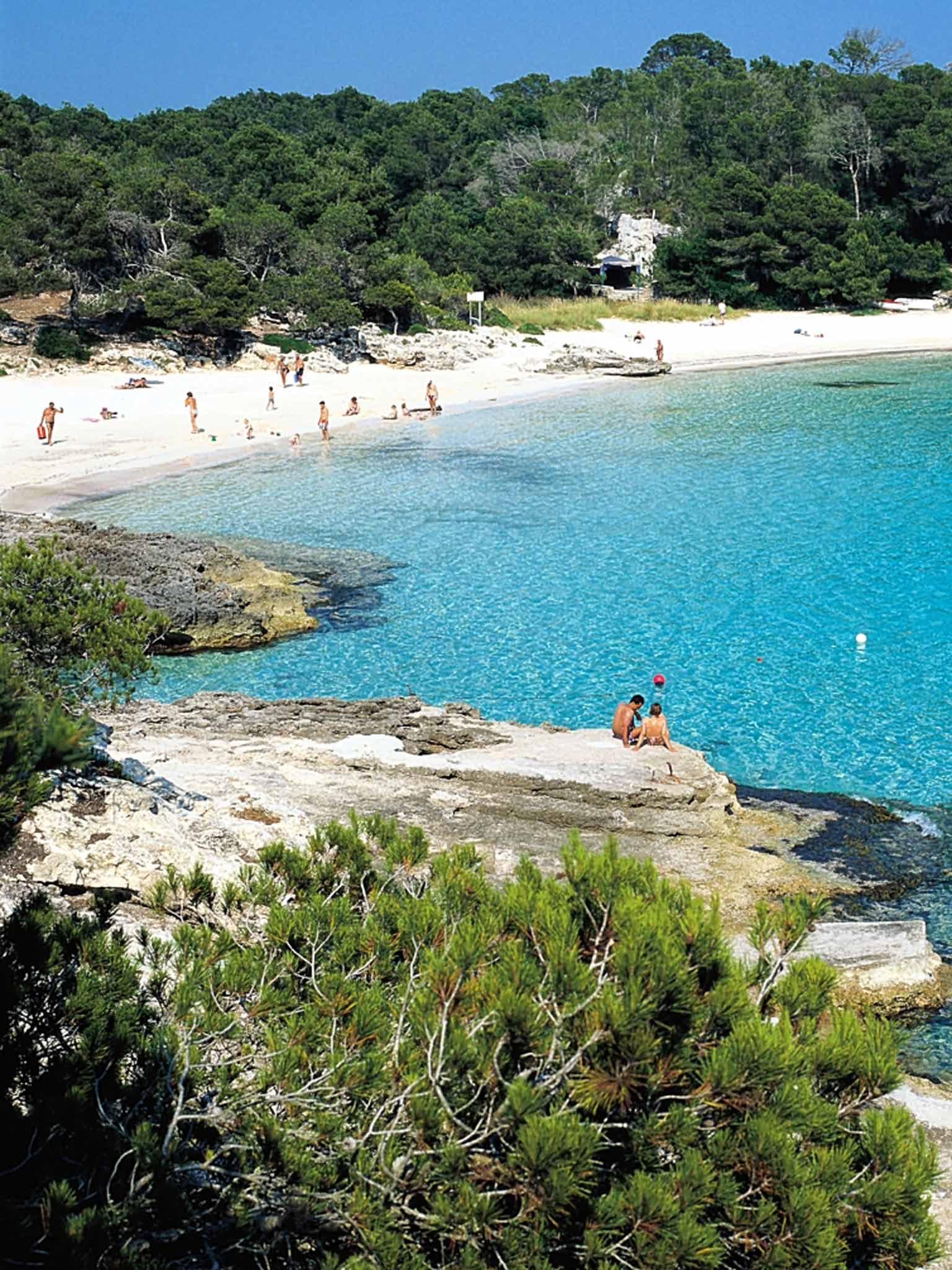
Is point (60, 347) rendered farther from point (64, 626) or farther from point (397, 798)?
point (397, 798)

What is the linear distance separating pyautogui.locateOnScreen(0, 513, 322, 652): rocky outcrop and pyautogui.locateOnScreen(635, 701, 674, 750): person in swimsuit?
8.39 metres

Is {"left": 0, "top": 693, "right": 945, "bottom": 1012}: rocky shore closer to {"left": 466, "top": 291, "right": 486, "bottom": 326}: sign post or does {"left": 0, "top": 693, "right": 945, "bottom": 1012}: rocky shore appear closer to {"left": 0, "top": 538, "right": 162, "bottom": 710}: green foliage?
{"left": 0, "top": 538, "right": 162, "bottom": 710}: green foliage

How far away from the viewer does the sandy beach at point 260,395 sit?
108 feet

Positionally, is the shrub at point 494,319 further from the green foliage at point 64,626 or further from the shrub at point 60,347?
the green foliage at point 64,626

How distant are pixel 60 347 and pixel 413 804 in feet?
117

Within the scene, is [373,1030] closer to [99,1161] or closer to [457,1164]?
[457,1164]

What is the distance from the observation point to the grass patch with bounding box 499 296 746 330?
5834cm

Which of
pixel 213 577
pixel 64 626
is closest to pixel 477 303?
pixel 213 577

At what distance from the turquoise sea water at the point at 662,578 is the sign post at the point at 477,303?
442 inches

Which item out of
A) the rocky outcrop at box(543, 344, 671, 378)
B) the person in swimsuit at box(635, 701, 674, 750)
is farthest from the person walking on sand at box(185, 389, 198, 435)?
the person in swimsuit at box(635, 701, 674, 750)

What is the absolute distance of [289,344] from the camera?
4781 centimetres

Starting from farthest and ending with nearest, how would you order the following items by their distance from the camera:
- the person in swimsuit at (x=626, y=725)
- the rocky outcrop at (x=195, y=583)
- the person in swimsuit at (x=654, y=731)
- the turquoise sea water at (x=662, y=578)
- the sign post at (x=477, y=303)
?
Result: the sign post at (x=477, y=303) → the rocky outcrop at (x=195, y=583) → the turquoise sea water at (x=662, y=578) → the person in swimsuit at (x=626, y=725) → the person in swimsuit at (x=654, y=731)

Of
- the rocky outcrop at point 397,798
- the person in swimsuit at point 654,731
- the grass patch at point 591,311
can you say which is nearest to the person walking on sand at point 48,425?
the rocky outcrop at point 397,798

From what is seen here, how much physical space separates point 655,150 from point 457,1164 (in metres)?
88.2
